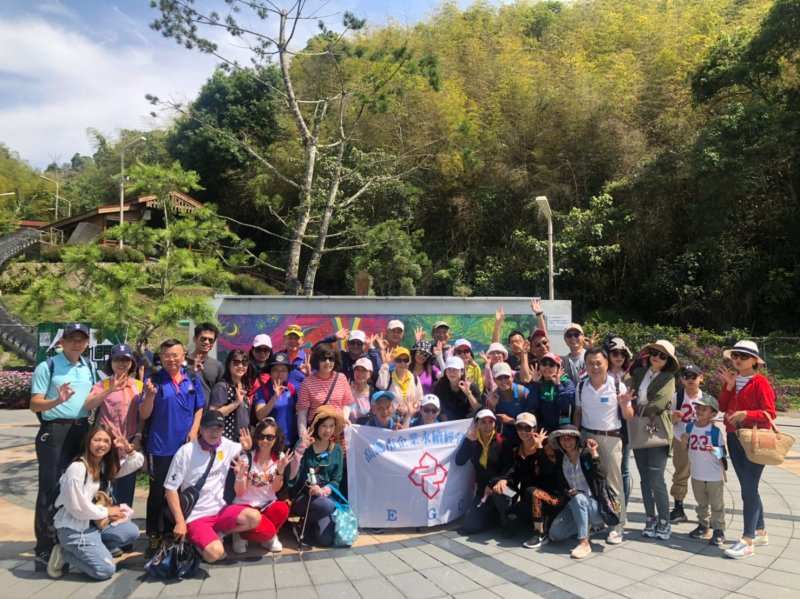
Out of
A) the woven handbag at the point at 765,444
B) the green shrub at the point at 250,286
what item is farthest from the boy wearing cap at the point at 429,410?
the green shrub at the point at 250,286

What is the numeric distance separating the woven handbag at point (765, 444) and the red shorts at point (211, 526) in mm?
3696

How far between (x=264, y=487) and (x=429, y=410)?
4.89ft

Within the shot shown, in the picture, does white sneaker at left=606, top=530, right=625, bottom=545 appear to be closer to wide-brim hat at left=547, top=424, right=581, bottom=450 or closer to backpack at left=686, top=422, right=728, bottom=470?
wide-brim hat at left=547, top=424, right=581, bottom=450

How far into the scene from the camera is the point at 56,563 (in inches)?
145

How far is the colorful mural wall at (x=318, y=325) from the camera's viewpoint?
8.73 m

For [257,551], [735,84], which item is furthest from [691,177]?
[257,551]

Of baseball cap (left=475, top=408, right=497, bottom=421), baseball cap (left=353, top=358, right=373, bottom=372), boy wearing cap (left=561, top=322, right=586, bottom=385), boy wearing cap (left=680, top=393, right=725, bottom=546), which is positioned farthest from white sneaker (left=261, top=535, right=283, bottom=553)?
boy wearing cap (left=680, top=393, right=725, bottom=546)

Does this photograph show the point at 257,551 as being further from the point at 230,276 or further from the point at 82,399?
the point at 230,276

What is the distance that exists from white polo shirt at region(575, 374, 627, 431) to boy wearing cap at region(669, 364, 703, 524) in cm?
55

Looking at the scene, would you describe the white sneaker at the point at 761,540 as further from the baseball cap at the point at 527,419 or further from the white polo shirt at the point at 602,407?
the baseball cap at the point at 527,419

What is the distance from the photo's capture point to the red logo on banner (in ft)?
15.4

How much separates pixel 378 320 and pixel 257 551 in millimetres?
5157

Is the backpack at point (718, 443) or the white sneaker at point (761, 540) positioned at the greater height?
the backpack at point (718, 443)

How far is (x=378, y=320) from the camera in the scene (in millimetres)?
9023
